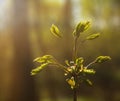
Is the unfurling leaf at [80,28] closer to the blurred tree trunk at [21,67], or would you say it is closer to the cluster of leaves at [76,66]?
the cluster of leaves at [76,66]

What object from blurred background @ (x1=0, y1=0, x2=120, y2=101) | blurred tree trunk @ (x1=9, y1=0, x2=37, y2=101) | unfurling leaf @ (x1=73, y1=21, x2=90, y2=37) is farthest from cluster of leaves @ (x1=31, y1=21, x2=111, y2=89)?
blurred background @ (x1=0, y1=0, x2=120, y2=101)

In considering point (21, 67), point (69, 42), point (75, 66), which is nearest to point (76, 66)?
point (75, 66)

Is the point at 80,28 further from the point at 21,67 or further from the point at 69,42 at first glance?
the point at 69,42

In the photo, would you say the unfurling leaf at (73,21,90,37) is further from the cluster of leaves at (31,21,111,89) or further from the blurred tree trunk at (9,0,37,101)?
the blurred tree trunk at (9,0,37,101)

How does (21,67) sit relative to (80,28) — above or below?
above

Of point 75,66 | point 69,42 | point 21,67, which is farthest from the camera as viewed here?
point 69,42

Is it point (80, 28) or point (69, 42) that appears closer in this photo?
point (80, 28)

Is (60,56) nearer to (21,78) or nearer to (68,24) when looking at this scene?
(68,24)

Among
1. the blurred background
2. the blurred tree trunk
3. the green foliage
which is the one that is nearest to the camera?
the green foliage
